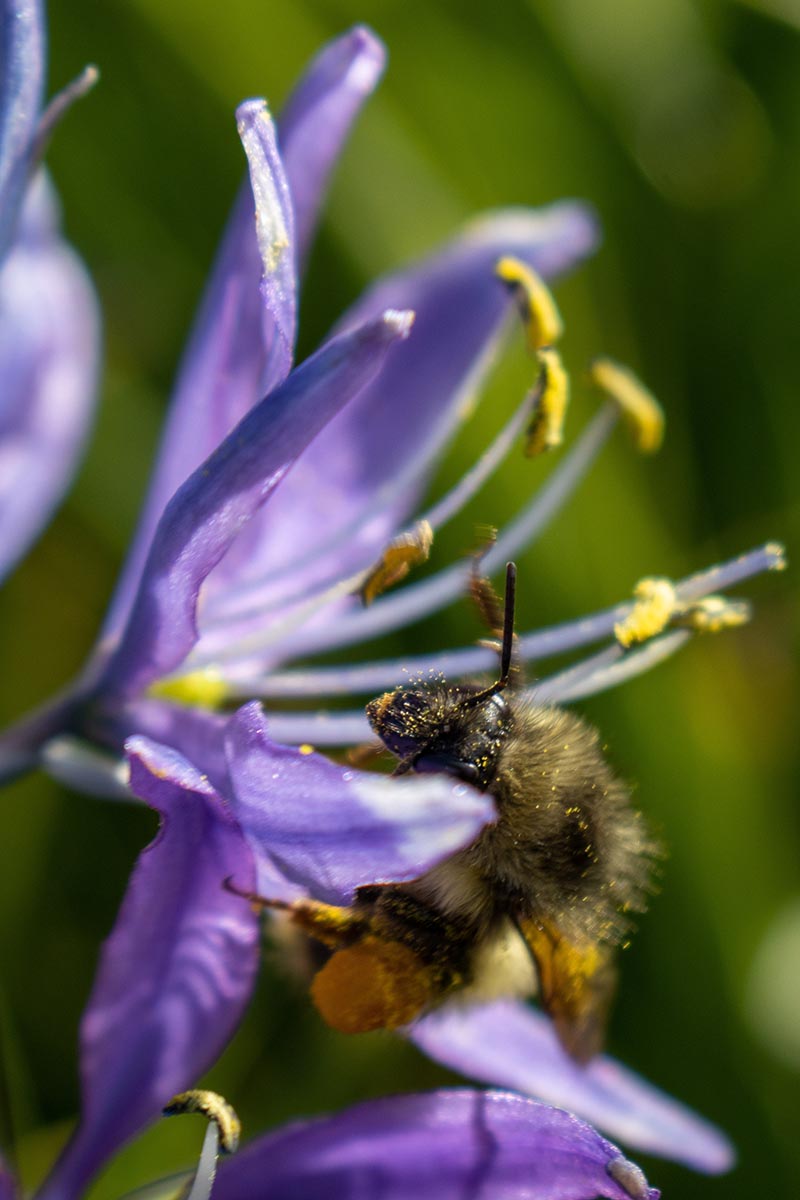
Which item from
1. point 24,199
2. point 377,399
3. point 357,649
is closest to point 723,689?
point 357,649

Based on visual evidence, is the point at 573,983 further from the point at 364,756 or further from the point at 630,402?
the point at 630,402

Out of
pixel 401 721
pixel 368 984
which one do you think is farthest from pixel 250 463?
pixel 368 984

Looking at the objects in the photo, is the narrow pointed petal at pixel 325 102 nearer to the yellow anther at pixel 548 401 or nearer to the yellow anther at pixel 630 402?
the yellow anther at pixel 548 401

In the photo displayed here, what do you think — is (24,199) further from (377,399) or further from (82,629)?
(82,629)

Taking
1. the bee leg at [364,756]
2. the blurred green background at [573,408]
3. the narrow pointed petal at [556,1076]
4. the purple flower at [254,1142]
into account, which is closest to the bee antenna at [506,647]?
the bee leg at [364,756]

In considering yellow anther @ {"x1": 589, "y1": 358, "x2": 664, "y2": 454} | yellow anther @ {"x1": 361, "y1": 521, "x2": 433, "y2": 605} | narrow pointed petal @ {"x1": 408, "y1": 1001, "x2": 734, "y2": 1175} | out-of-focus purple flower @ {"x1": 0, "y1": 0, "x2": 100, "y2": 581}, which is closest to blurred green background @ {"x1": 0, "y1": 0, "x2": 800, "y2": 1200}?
yellow anther @ {"x1": 589, "y1": 358, "x2": 664, "y2": 454}

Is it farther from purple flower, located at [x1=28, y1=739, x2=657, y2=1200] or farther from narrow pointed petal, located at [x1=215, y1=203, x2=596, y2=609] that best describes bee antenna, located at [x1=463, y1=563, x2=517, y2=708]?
narrow pointed petal, located at [x1=215, y1=203, x2=596, y2=609]
